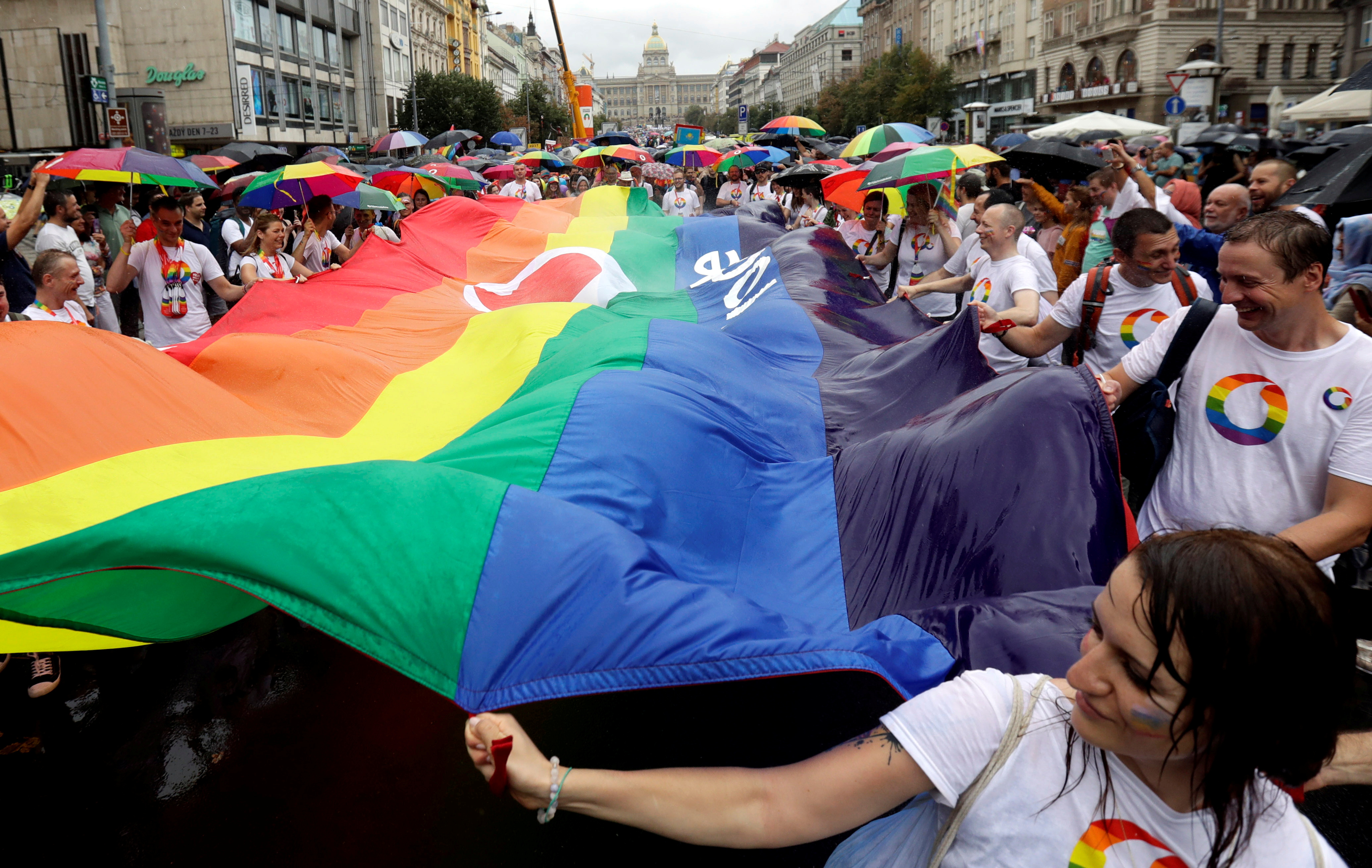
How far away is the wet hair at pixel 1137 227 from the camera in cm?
400

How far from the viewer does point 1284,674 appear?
3.74 ft

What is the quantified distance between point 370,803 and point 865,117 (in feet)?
205

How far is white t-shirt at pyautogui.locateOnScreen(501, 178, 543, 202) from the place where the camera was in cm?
1405

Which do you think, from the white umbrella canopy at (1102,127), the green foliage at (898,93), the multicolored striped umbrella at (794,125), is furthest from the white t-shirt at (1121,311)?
the green foliage at (898,93)

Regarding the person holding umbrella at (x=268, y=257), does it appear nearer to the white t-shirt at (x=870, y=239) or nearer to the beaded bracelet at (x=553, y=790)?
the white t-shirt at (x=870, y=239)

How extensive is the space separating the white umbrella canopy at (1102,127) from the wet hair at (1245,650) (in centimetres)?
2098

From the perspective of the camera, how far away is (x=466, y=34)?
261ft

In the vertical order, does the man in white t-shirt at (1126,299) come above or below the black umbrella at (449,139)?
below

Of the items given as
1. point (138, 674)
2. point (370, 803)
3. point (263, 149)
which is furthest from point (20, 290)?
point (263, 149)

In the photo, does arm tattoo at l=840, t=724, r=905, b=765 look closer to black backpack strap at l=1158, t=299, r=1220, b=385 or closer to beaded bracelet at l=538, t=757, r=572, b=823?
beaded bracelet at l=538, t=757, r=572, b=823

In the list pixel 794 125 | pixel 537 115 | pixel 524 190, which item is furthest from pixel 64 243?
pixel 537 115

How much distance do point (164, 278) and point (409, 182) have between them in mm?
7531

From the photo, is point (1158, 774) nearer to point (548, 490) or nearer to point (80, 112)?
point (548, 490)

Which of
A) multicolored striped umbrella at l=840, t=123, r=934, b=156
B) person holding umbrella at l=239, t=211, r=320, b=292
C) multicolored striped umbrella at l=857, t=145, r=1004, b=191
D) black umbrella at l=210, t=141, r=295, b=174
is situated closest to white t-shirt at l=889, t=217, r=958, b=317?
multicolored striped umbrella at l=857, t=145, r=1004, b=191
